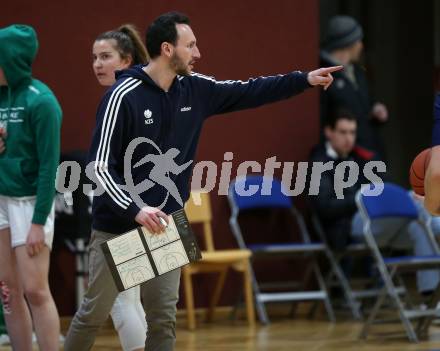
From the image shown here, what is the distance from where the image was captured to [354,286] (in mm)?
8891

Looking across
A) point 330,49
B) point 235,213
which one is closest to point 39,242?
point 235,213

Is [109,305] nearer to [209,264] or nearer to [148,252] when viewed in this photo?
[148,252]

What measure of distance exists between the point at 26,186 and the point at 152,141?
2.97 ft

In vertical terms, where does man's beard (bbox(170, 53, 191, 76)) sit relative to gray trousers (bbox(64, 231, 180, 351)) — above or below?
above

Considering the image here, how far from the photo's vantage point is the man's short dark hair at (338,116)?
809cm

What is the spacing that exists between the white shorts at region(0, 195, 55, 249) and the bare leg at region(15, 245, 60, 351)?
51mm

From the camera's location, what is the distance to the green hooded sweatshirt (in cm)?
487

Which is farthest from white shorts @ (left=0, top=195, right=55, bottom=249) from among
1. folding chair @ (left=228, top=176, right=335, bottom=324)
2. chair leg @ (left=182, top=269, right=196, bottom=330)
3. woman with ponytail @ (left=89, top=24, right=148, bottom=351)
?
folding chair @ (left=228, top=176, right=335, bottom=324)

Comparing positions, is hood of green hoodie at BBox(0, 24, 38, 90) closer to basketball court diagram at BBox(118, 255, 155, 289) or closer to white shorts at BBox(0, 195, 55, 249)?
white shorts at BBox(0, 195, 55, 249)

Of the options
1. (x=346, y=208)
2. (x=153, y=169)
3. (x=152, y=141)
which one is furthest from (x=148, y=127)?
(x=346, y=208)

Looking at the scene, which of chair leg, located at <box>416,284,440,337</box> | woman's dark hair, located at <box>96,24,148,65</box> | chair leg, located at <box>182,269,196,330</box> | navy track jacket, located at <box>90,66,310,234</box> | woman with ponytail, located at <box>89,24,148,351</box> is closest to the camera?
navy track jacket, located at <box>90,66,310,234</box>

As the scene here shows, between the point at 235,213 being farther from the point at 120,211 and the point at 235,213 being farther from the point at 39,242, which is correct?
the point at 120,211

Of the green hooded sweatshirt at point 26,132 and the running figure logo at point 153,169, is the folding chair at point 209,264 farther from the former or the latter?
the running figure logo at point 153,169

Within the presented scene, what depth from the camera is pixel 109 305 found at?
4.48 meters
